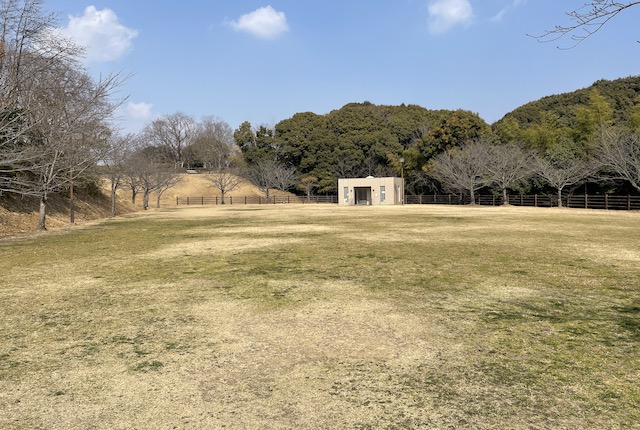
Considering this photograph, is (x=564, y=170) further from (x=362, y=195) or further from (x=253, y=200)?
(x=253, y=200)

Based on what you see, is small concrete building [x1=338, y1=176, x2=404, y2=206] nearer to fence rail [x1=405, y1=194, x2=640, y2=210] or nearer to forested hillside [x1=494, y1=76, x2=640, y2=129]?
fence rail [x1=405, y1=194, x2=640, y2=210]

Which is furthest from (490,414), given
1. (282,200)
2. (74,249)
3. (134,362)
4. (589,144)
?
(282,200)

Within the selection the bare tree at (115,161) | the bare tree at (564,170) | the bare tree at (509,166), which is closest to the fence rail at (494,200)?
the bare tree at (564,170)

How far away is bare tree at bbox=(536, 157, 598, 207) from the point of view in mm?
35812

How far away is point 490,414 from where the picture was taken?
2.92m

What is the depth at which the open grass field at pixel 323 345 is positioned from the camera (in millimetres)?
3006

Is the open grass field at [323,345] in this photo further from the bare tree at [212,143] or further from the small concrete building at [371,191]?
the bare tree at [212,143]

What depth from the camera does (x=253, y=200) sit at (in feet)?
219

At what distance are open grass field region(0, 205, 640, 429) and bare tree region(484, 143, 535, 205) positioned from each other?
33801mm

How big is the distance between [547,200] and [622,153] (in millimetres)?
9567

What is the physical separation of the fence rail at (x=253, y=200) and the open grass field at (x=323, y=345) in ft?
179

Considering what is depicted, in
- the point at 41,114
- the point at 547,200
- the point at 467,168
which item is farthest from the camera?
the point at 467,168

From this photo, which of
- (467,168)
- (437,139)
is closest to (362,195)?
(437,139)

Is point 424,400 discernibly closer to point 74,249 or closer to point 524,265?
point 524,265
